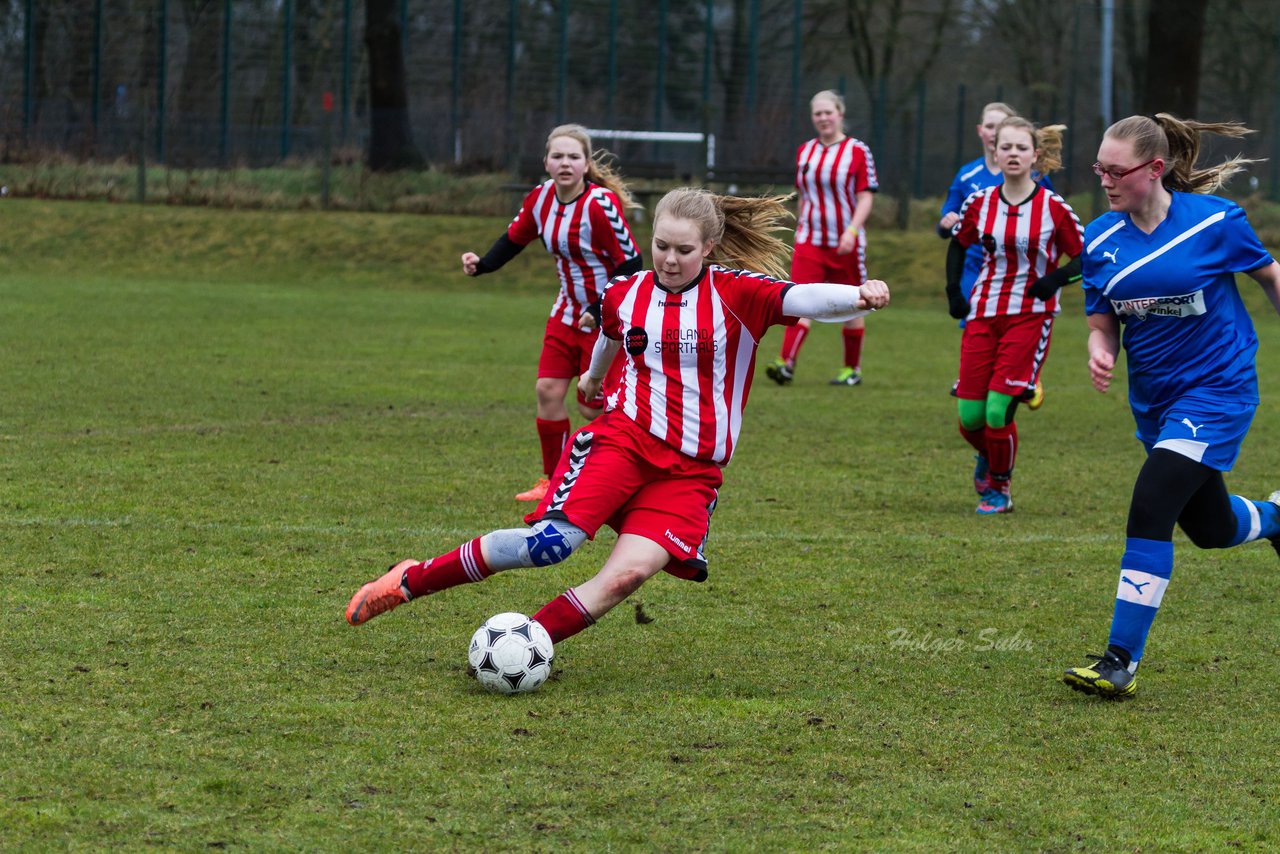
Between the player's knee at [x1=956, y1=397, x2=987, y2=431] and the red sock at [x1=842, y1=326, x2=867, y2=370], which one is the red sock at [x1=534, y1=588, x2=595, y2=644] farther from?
the red sock at [x1=842, y1=326, x2=867, y2=370]

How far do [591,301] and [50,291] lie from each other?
12.1 metres

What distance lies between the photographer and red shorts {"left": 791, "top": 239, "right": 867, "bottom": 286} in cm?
1324

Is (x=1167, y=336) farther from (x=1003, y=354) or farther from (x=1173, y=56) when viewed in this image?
(x=1173, y=56)

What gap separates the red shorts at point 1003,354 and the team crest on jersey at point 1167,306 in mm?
2965

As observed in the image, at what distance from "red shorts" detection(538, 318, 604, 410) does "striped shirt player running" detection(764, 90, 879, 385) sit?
5.24 m

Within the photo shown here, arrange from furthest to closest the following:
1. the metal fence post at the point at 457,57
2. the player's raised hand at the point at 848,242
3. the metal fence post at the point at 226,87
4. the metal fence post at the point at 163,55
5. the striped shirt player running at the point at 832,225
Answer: the metal fence post at the point at 457,57
the metal fence post at the point at 163,55
the metal fence post at the point at 226,87
the striped shirt player running at the point at 832,225
the player's raised hand at the point at 848,242

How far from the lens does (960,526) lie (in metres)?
7.57

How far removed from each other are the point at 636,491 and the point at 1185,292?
1784mm

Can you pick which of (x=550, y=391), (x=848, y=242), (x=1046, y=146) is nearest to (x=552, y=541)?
(x=550, y=391)

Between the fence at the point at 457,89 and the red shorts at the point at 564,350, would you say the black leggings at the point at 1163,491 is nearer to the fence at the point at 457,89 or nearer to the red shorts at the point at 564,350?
the red shorts at the point at 564,350

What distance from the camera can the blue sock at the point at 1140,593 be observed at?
189 inches

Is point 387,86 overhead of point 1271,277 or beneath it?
overhead

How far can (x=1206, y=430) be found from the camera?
4879 millimetres

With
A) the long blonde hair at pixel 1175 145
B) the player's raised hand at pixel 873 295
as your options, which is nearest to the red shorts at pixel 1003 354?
the long blonde hair at pixel 1175 145
